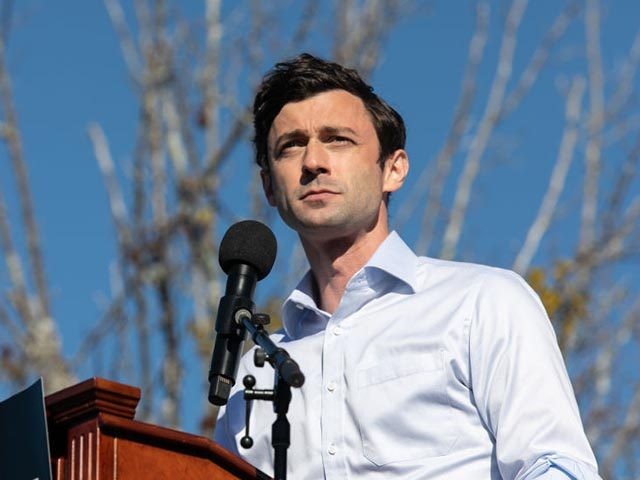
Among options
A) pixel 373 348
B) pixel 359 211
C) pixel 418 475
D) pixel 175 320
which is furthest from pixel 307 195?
pixel 175 320

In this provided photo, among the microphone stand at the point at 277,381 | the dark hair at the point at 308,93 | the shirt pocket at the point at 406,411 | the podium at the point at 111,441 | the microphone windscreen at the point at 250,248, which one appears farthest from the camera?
the dark hair at the point at 308,93

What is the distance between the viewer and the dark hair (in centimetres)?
423

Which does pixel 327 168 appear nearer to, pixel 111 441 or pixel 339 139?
pixel 339 139

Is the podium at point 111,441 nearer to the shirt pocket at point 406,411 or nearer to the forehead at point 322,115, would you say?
the shirt pocket at point 406,411

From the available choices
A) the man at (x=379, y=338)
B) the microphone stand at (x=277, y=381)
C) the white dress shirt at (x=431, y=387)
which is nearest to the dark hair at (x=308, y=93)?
the man at (x=379, y=338)

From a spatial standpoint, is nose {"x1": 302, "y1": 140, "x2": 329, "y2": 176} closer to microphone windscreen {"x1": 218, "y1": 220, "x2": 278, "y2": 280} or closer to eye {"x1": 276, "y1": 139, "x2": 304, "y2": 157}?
eye {"x1": 276, "y1": 139, "x2": 304, "y2": 157}

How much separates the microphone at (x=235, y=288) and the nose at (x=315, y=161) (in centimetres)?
28

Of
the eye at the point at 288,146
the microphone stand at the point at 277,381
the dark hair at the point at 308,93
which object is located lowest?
the microphone stand at the point at 277,381

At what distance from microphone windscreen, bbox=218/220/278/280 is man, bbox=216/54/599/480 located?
26 centimetres

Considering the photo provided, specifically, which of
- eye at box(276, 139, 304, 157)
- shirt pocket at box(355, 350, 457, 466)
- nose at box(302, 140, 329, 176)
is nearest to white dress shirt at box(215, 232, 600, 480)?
shirt pocket at box(355, 350, 457, 466)

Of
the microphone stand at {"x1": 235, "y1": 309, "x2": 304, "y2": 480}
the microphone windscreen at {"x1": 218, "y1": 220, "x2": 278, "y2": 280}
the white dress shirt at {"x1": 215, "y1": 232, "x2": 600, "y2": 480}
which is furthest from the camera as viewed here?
the microphone windscreen at {"x1": 218, "y1": 220, "x2": 278, "y2": 280}

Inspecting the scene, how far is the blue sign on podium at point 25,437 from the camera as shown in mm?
3023

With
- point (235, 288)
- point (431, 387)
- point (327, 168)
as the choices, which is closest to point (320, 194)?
point (327, 168)

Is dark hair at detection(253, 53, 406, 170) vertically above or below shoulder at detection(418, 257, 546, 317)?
above
